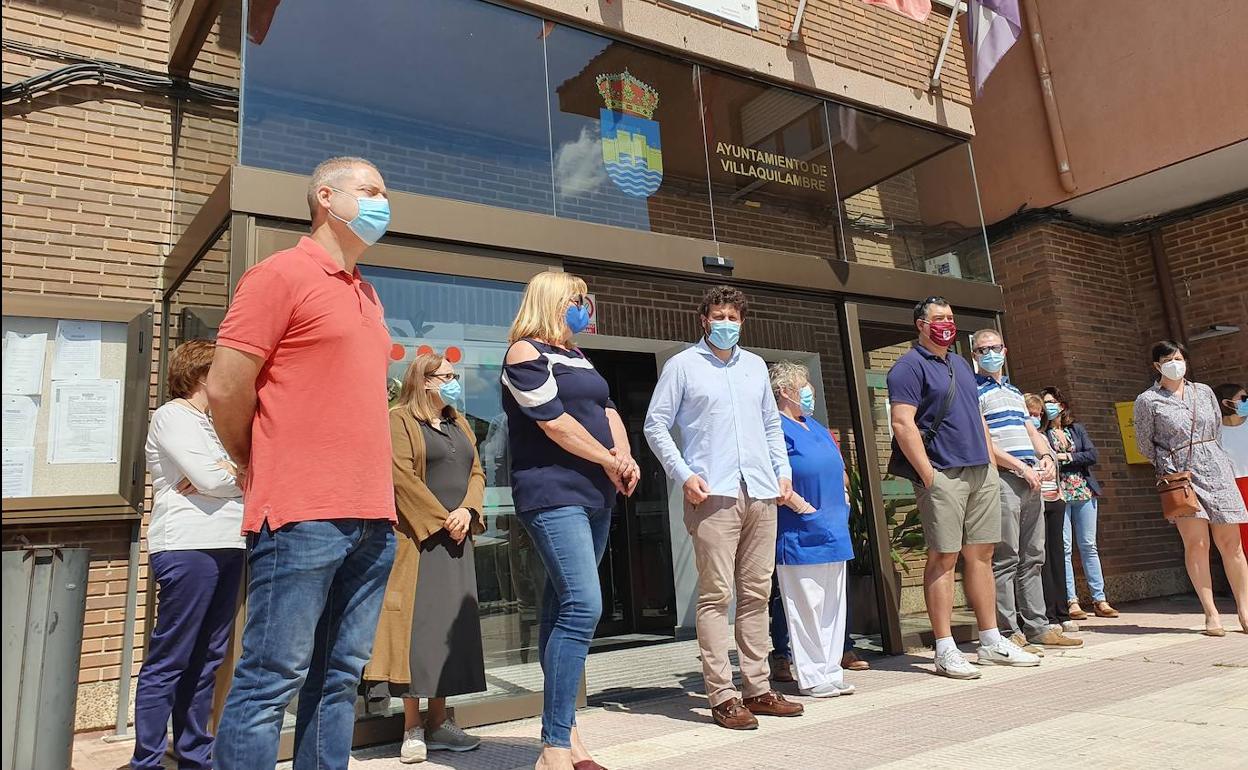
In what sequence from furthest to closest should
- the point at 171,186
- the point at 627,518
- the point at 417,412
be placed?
the point at 627,518 → the point at 171,186 → the point at 417,412

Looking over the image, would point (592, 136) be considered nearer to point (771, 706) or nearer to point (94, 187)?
point (94, 187)

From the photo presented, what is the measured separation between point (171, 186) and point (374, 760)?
3.73 metres

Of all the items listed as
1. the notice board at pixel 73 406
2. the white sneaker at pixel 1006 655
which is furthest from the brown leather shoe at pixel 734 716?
the notice board at pixel 73 406

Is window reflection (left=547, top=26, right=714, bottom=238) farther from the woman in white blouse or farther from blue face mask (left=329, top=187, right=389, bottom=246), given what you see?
blue face mask (left=329, top=187, right=389, bottom=246)

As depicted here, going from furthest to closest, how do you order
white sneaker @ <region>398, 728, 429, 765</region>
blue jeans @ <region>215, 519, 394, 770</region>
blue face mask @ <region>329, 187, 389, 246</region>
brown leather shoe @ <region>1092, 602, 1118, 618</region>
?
brown leather shoe @ <region>1092, 602, 1118, 618</region> → white sneaker @ <region>398, 728, 429, 765</region> → blue face mask @ <region>329, 187, 389, 246</region> → blue jeans @ <region>215, 519, 394, 770</region>

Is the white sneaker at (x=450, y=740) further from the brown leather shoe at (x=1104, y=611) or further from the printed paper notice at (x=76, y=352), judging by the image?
the brown leather shoe at (x=1104, y=611)

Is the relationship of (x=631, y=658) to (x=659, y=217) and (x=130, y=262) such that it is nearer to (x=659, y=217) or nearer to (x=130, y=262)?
(x=659, y=217)

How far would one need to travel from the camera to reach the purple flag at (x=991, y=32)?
738 centimetres

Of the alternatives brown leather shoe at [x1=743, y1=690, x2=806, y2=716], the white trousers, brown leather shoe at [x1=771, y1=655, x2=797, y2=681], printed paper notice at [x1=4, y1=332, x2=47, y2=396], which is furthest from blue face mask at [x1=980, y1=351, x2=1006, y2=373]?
printed paper notice at [x1=4, y1=332, x2=47, y2=396]

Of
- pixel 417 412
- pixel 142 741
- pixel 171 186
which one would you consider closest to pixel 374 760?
pixel 142 741

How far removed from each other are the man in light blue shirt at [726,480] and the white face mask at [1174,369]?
3289mm

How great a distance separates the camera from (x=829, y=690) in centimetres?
432

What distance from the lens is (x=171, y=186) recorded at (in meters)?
5.29

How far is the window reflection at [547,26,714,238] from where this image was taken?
5262 mm
